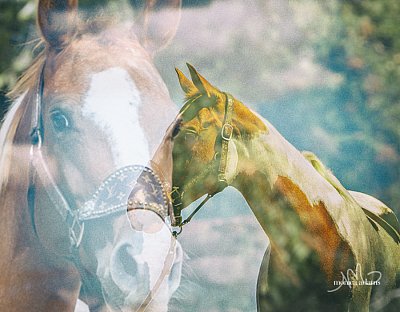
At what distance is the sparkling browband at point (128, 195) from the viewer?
2305mm

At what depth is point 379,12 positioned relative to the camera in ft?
8.51

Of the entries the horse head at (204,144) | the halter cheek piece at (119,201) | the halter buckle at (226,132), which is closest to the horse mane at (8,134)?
the halter cheek piece at (119,201)

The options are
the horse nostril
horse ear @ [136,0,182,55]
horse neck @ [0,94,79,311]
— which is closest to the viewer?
the horse nostril

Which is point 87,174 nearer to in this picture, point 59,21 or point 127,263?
point 127,263

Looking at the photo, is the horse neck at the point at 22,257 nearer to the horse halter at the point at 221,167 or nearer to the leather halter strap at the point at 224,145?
the horse halter at the point at 221,167

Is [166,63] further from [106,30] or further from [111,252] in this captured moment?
[111,252]

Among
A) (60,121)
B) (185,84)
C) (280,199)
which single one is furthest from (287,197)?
(60,121)

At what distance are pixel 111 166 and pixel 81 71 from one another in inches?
16.1

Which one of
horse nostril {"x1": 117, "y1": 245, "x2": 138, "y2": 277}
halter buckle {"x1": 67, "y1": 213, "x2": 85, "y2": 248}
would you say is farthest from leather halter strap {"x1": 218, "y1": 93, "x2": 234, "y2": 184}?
halter buckle {"x1": 67, "y1": 213, "x2": 85, "y2": 248}

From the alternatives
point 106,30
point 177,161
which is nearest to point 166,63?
point 106,30

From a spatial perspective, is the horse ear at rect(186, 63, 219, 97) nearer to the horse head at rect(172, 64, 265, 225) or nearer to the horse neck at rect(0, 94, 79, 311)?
the horse head at rect(172, 64, 265, 225)

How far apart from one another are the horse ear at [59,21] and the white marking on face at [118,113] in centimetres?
23

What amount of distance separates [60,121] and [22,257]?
571 millimetres

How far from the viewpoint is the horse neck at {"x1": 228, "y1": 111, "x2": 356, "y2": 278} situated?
2307mm
